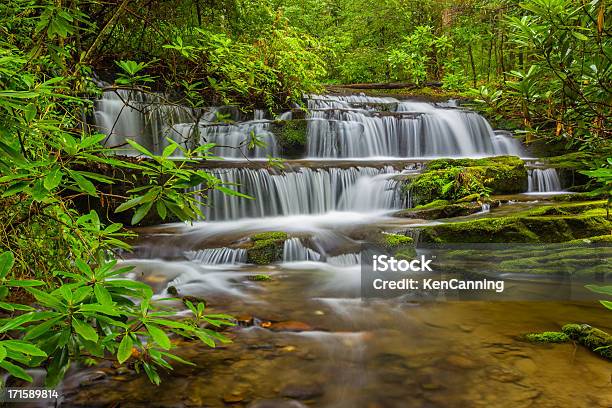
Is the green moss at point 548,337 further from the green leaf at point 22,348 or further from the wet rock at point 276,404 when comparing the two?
the green leaf at point 22,348

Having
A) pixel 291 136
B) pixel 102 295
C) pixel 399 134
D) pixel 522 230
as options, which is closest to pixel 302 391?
pixel 102 295

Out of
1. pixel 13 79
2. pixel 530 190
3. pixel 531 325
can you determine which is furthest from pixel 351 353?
pixel 530 190

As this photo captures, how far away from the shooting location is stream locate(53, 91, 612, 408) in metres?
2.54

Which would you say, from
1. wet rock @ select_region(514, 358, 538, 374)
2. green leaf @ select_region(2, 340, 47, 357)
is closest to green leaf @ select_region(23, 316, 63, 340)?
green leaf @ select_region(2, 340, 47, 357)

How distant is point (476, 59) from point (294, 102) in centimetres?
1180

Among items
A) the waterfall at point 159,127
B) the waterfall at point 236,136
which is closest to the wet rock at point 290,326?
the waterfall at point 159,127

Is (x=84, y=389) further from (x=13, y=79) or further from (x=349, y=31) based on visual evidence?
(x=349, y=31)

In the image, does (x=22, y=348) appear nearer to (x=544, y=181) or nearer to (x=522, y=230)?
(x=522, y=230)

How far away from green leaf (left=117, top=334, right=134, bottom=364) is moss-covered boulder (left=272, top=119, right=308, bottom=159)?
345 inches

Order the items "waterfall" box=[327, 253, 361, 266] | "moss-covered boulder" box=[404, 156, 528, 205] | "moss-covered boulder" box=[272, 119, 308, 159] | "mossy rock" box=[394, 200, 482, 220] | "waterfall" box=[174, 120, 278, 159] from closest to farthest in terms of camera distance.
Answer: "waterfall" box=[327, 253, 361, 266], "mossy rock" box=[394, 200, 482, 220], "moss-covered boulder" box=[404, 156, 528, 205], "waterfall" box=[174, 120, 278, 159], "moss-covered boulder" box=[272, 119, 308, 159]

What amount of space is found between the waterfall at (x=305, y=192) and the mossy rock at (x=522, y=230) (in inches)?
105

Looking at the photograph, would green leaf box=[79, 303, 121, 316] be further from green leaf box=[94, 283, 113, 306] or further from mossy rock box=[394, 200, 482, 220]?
mossy rock box=[394, 200, 482, 220]

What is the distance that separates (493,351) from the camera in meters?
3.06

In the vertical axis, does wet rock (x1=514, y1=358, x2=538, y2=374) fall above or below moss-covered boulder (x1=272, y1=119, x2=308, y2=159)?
below
